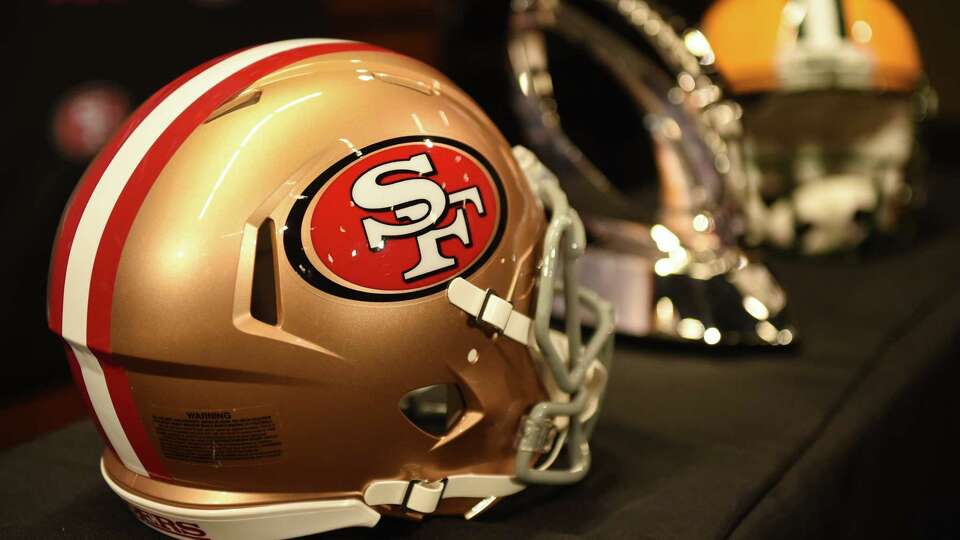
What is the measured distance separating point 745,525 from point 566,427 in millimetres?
154

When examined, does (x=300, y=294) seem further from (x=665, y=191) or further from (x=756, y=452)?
(x=665, y=191)

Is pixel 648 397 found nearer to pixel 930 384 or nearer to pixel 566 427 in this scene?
pixel 566 427

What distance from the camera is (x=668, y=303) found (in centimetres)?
103

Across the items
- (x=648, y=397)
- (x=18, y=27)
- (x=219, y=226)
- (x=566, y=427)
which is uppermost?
(x=18, y=27)

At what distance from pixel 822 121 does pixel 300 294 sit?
99cm

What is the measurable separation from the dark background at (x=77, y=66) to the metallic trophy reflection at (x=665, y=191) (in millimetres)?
88

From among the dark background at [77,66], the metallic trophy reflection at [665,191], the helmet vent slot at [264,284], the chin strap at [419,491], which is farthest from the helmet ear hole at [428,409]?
the dark background at [77,66]

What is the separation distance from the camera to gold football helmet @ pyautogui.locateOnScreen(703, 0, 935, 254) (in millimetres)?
1232

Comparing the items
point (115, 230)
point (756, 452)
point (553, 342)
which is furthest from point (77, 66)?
point (756, 452)

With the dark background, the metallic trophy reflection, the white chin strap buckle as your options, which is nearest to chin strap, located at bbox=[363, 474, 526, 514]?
the white chin strap buckle

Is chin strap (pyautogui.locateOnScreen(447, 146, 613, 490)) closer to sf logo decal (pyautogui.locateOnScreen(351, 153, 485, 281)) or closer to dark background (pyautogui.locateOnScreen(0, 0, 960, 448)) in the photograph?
sf logo decal (pyautogui.locateOnScreen(351, 153, 485, 281))

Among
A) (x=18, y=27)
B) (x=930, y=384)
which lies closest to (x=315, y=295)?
(x=930, y=384)

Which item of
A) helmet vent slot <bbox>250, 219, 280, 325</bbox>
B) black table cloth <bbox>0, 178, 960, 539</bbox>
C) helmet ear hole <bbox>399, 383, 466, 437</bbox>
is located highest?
helmet vent slot <bbox>250, 219, 280, 325</bbox>

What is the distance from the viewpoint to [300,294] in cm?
59
